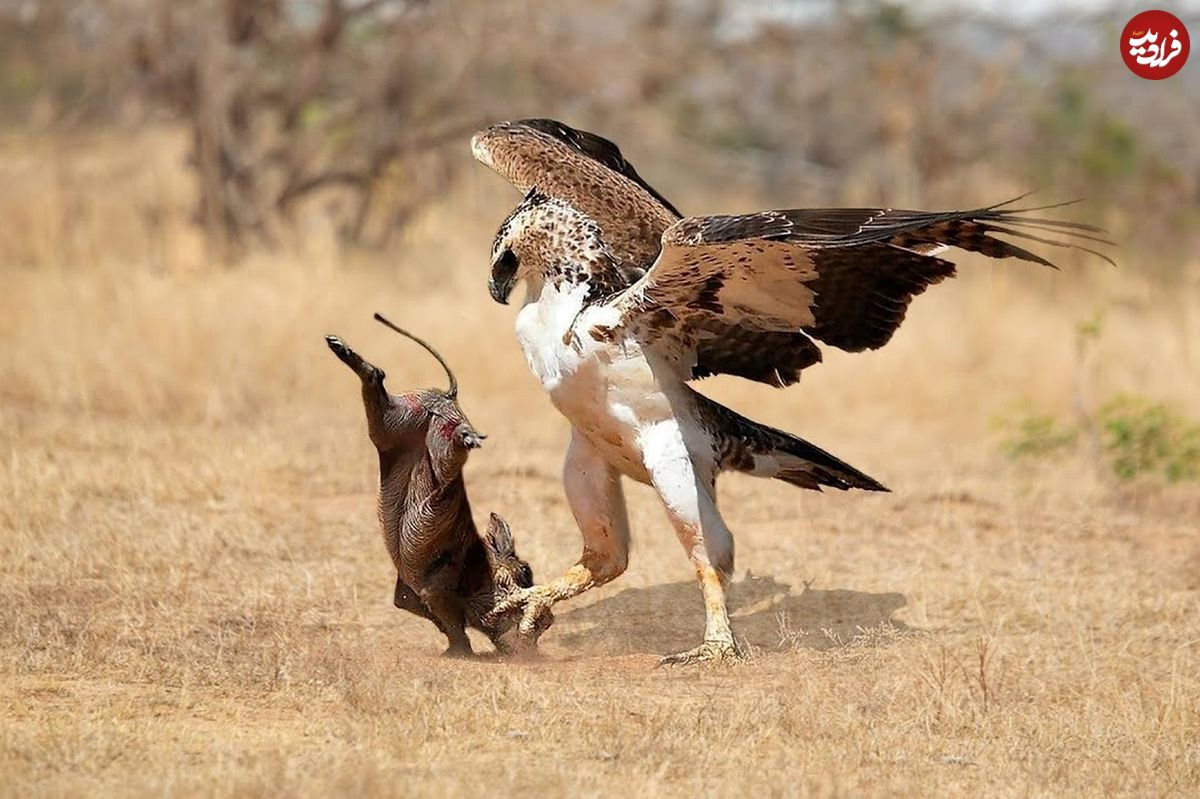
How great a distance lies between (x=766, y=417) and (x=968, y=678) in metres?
5.57

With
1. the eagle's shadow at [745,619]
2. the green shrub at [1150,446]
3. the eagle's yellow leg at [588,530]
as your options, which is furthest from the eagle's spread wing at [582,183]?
the green shrub at [1150,446]

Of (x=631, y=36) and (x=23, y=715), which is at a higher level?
(x=631, y=36)

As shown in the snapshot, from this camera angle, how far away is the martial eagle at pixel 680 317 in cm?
510

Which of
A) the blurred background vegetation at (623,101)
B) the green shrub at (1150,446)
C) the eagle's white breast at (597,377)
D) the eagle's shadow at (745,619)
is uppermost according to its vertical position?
the blurred background vegetation at (623,101)

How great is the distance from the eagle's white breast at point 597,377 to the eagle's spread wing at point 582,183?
38 cm

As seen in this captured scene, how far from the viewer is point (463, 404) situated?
10.9m

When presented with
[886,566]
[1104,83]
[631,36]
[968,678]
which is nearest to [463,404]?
[886,566]

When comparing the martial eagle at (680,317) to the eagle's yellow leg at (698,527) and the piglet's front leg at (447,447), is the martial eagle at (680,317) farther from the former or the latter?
the piglet's front leg at (447,447)

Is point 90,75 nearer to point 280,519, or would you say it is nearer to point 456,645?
point 280,519

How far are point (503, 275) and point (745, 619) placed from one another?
166 cm

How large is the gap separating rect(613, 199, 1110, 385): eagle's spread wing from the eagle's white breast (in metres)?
0.10

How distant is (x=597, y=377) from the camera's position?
17.6 ft

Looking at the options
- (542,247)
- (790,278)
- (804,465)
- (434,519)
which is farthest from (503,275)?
(804,465)

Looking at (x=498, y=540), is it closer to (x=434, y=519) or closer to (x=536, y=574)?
(x=434, y=519)
